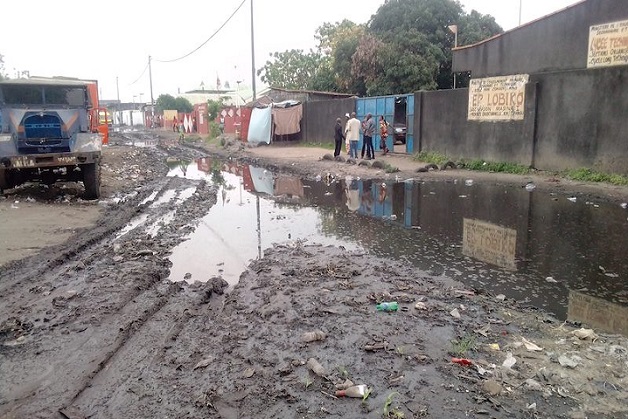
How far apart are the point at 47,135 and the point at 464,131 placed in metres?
12.4

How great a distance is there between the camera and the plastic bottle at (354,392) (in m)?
3.36

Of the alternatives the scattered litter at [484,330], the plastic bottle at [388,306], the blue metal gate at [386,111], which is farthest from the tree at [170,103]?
the scattered litter at [484,330]

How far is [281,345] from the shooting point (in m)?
4.14

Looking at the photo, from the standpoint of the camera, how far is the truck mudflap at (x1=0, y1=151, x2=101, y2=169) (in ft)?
34.2

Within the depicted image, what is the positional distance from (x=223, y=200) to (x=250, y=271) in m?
5.85

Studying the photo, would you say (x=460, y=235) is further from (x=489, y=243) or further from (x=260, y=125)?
(x=260, y=125)

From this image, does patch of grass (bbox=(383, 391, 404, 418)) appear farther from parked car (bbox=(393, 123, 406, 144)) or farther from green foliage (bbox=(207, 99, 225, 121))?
green foliage (bbox=(207, 99, 225, 121))

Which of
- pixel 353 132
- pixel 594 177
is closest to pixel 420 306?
pixel 594 177

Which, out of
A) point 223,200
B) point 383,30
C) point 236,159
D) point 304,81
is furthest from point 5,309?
point 304,81

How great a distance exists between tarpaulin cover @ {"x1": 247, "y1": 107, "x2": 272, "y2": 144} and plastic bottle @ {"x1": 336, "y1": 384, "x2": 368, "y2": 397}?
25836mm

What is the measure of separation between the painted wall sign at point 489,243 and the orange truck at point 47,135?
8.15 meters

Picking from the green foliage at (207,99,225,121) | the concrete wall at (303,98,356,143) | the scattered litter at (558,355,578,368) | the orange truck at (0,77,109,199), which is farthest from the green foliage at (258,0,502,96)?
the scattered litter at (558,355,578,368)

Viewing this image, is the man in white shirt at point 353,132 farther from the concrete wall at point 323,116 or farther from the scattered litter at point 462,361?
the scattered litter at point 462,361

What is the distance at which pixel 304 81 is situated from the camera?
141 feet
